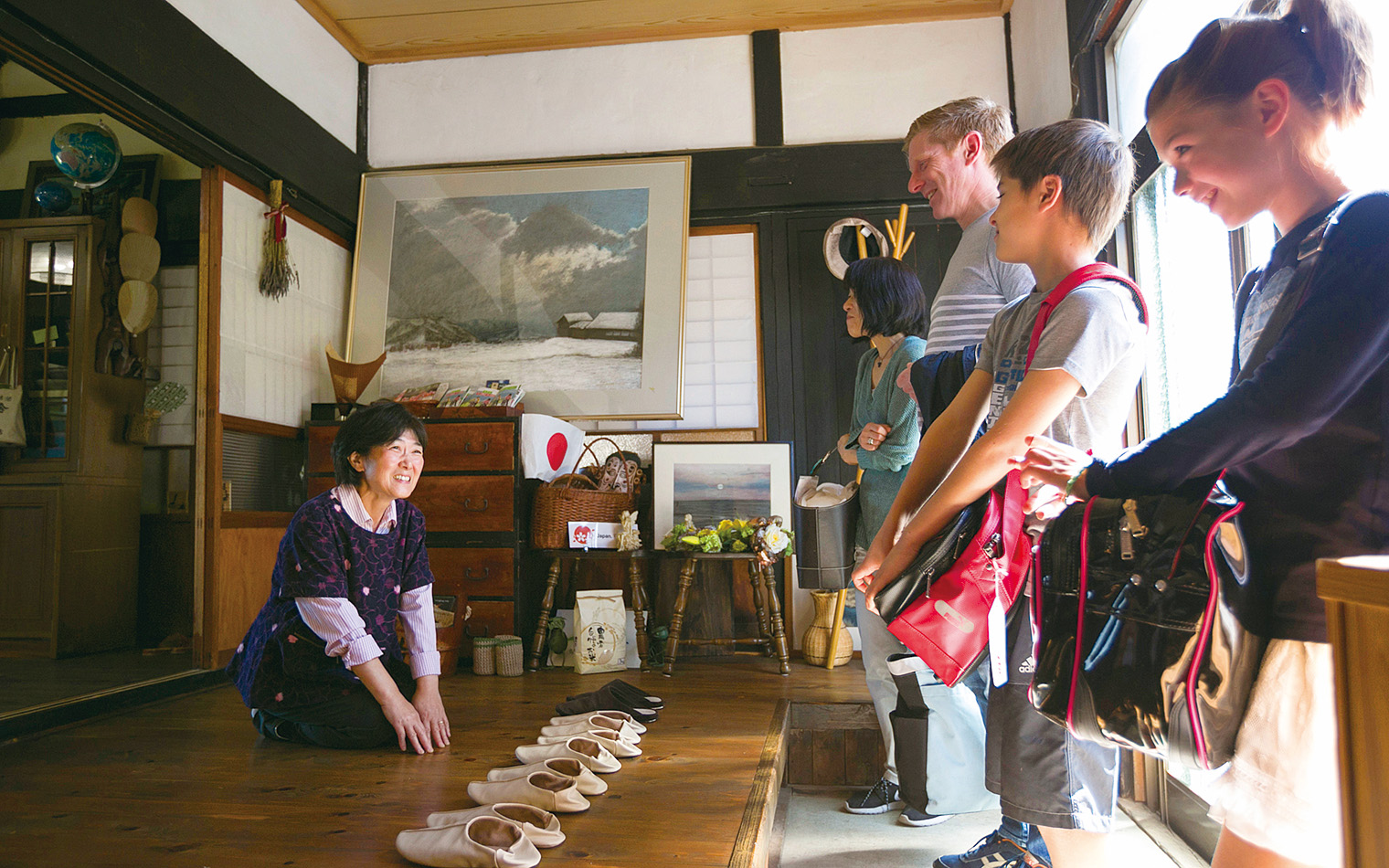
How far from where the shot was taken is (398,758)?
241 centimetres

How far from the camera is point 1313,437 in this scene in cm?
91

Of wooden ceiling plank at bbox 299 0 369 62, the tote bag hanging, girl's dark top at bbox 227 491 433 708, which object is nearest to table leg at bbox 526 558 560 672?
girl's dark top at bbox 227 491 433 708

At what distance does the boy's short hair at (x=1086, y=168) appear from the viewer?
1398mm

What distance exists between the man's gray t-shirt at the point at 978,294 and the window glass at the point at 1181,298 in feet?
1.83

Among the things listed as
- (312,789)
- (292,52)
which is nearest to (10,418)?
(292,52)

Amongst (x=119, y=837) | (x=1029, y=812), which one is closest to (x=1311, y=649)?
(x=1029, y=812)

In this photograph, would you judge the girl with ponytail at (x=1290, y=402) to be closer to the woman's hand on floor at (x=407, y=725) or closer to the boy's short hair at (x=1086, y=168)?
the boy's short hair at (x=1086, y=168)

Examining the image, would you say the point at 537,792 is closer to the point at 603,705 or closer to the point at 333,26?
the point at 603,705

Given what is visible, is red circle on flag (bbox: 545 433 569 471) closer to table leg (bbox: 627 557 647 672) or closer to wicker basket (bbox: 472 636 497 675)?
table leg (bbox: 627 557 647 672)

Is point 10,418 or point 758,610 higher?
point 10,418

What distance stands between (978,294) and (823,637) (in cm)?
231

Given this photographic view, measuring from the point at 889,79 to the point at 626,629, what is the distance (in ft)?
10.2

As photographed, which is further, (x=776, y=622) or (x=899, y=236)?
(x=899, y=236)

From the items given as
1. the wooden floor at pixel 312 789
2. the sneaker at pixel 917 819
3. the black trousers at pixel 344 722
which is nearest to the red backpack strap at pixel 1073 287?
the wooden floor at pixel 312 789
